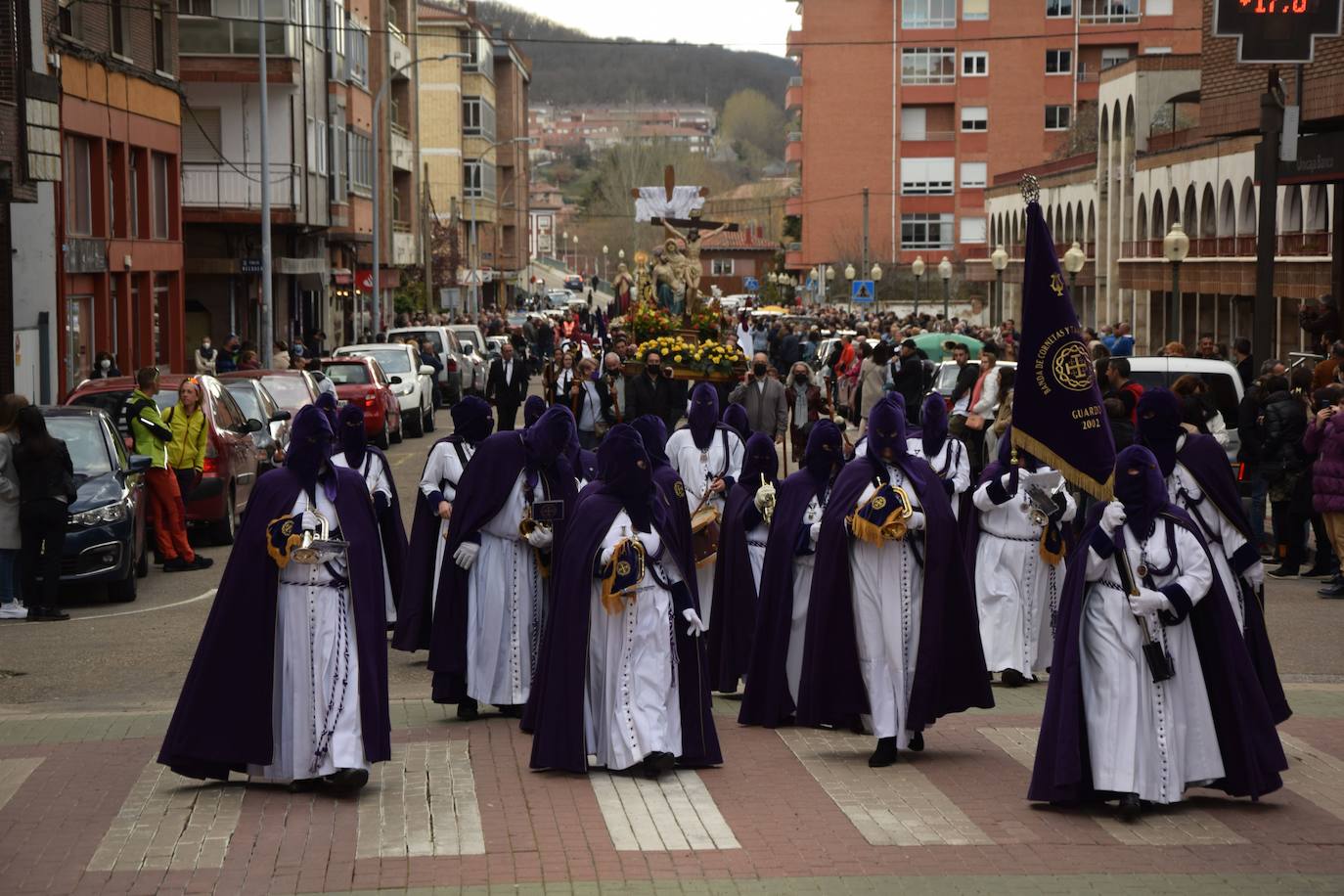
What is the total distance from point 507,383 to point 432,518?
1606 cm

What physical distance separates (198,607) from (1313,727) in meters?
8.98

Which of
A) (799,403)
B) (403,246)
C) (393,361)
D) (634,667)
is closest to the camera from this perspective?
(634,667)

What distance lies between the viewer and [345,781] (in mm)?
9406

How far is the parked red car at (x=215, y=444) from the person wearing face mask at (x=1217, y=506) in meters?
11.3

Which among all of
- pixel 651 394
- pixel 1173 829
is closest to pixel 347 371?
pixel 651 394

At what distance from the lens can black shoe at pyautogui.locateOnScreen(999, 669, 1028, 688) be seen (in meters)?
12.9

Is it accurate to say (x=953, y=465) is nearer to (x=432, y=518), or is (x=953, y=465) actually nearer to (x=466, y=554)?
(x=432, y=518)

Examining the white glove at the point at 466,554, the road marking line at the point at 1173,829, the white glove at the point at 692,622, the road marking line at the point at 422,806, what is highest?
the white glove at the point at 466,554

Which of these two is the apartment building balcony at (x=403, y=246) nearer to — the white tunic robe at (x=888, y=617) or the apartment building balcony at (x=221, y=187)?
the apartment building balcony at (x=221, y=187)

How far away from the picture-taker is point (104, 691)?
1291cm

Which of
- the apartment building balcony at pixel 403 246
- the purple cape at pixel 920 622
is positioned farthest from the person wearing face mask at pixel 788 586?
the apartment building balcony at pixel 403 246

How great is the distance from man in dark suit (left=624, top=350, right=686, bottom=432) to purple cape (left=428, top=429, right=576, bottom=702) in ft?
40.9

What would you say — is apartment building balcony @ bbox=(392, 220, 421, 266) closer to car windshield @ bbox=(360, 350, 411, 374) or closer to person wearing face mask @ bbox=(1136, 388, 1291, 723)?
car windshield @ bbox=(360, 350, 411, 374)

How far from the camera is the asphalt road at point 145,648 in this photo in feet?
42.4
